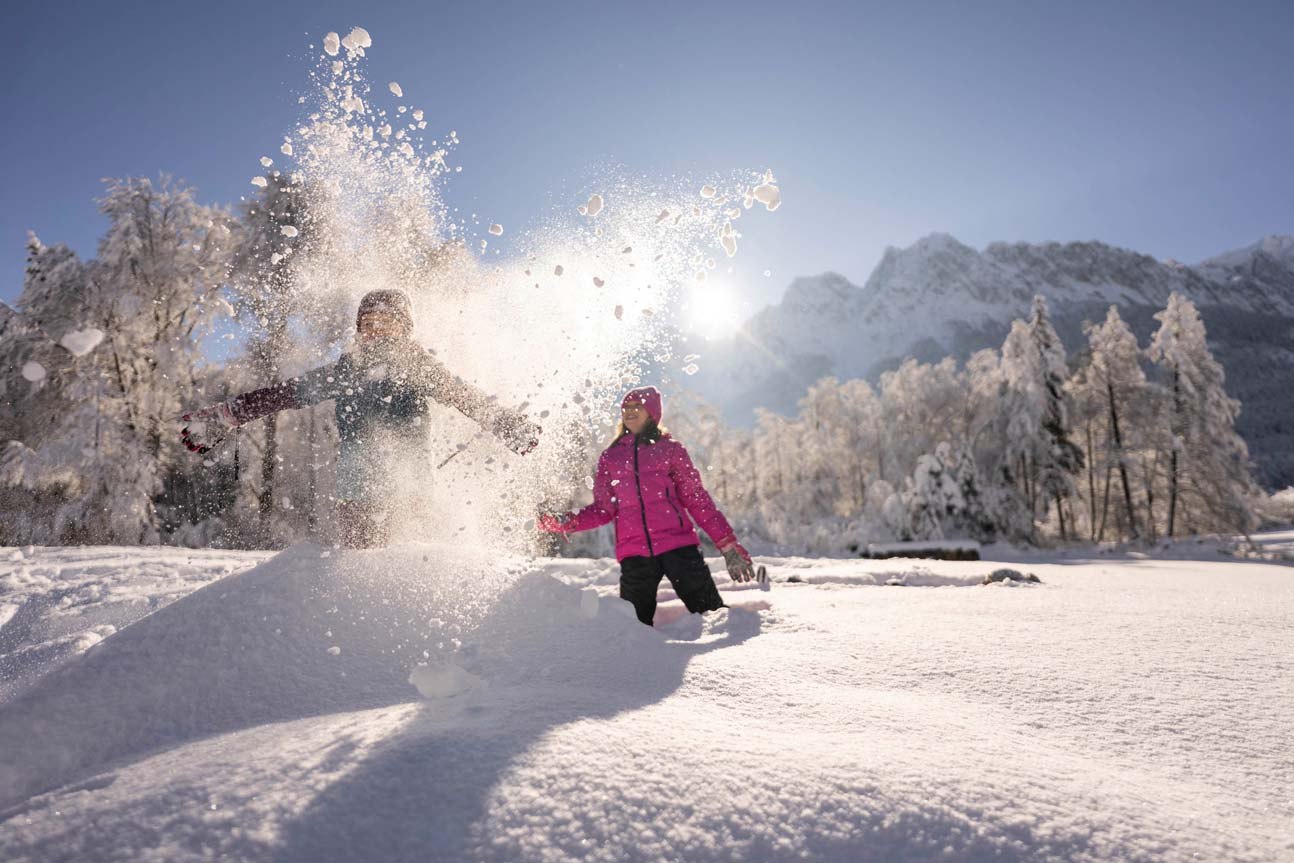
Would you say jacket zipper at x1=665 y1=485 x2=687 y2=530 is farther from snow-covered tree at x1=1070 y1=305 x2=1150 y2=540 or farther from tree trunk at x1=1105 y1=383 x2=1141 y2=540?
snow-covered tree at x1=1070 y1=305 x2=1150 y2=540

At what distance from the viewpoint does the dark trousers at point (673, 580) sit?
372cm

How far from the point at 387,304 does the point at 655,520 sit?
2462mm

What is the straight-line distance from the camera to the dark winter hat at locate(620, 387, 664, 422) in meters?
4.05

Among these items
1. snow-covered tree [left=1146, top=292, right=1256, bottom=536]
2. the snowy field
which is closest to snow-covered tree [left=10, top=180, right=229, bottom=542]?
the snowy field

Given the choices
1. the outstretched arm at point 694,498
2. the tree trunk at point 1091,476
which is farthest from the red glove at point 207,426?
the tree trunk at point 1091,476

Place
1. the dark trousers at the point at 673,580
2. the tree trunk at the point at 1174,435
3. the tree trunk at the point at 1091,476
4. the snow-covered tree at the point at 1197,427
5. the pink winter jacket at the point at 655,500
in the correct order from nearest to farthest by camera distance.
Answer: the dark trousers at the point at 673,580 → the pink winter jacket at the point at 655,500 → the snow-covered tree at the point at 1197,427 → the tree trunk at the point at 1174,435 → the tree trunk at the point at 1091,476

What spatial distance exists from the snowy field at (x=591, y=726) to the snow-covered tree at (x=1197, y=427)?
26817mm

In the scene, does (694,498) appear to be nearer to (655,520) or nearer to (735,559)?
(655,520)

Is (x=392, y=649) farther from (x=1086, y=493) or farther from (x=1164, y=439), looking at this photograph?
(x=1086, y=493)

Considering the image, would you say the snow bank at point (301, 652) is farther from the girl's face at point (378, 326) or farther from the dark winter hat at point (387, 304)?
the dark winter hat at point (387, 304)

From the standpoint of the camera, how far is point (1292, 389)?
13312 centimetres

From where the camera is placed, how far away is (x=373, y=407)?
14.1ft

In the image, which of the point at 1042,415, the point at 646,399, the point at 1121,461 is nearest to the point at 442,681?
the point at 646,399

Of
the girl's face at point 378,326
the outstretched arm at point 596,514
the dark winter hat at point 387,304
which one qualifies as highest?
the dark winter hat at point 387,304
